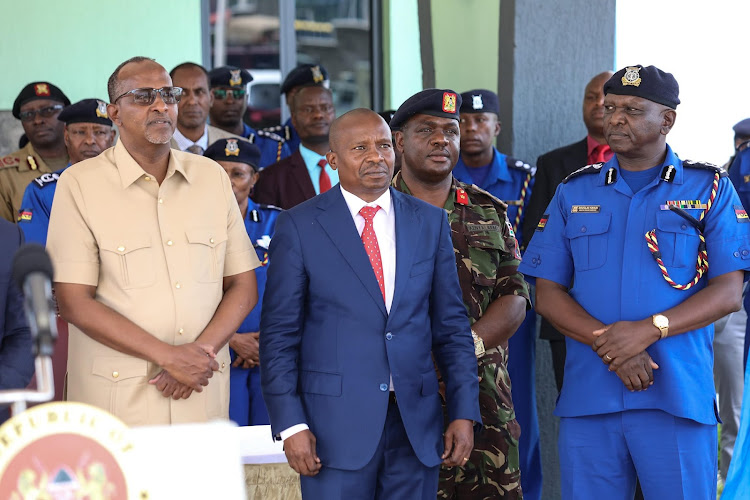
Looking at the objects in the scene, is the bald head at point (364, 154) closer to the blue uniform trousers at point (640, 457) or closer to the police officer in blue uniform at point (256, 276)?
the blue uniform trousers at point (640, 457)

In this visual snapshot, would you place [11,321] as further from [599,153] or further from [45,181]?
[599,153]

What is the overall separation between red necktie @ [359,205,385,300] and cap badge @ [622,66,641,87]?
3.52 ft

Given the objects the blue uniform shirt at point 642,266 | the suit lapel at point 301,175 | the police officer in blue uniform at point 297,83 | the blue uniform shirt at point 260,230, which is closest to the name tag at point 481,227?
the blue uniform shirt at point 642,266

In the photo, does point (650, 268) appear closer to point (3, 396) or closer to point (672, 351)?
point (672, 351)

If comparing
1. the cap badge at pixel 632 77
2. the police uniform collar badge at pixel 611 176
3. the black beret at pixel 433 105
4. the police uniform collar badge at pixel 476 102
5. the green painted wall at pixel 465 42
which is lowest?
the police uniform collar badge at pixel 611 176

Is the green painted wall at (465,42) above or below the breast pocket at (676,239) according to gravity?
above

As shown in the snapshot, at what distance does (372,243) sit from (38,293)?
1522 millimetres

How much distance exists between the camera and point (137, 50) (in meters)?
6.61

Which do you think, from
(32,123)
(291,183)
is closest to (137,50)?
(32,123)

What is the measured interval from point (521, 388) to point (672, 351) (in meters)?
1.74

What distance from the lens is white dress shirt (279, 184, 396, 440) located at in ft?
10.1

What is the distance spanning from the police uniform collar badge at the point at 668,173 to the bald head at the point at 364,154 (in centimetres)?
105

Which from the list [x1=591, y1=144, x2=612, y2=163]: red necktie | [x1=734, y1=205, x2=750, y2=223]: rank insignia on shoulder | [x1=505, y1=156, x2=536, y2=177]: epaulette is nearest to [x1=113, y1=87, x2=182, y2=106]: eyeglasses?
[x1=734, y1=205, x2=750, y2=223]: rank insignia on shoulder

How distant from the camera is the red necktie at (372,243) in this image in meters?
3.05
